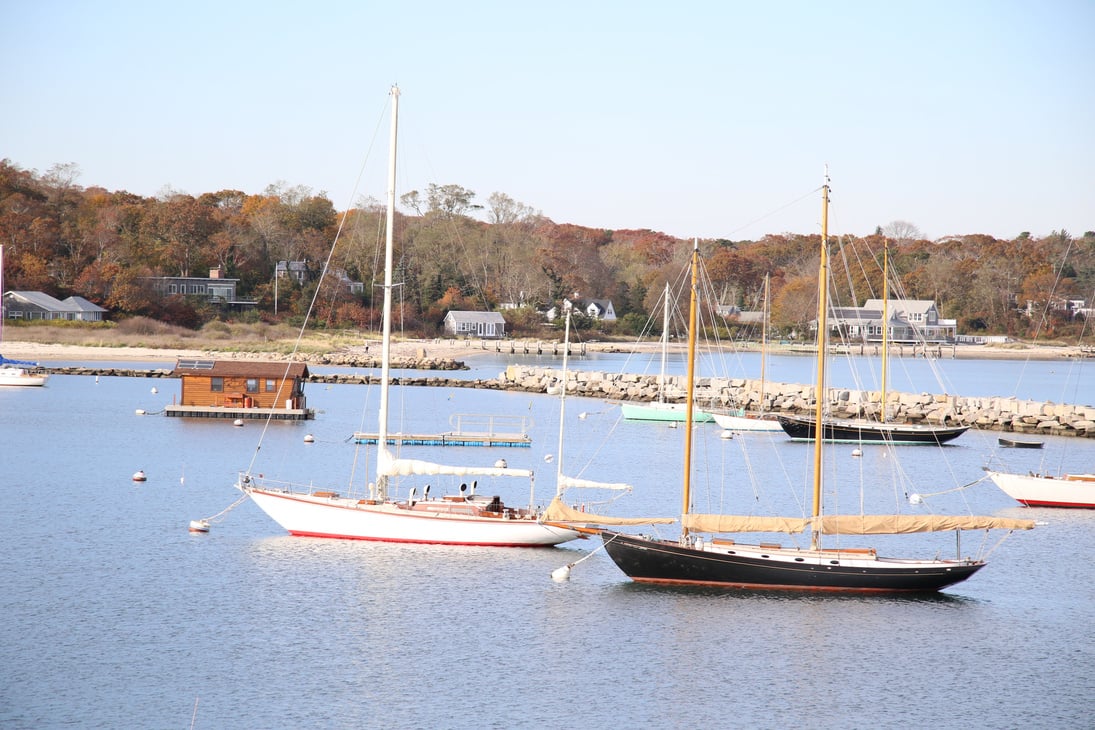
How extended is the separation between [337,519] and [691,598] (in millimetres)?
10768

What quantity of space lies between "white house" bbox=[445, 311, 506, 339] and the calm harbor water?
102718 millimetres

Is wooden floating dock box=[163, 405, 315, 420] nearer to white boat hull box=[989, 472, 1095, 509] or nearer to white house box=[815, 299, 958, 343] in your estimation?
white boat hull box=[989, 472, 1095, 509]

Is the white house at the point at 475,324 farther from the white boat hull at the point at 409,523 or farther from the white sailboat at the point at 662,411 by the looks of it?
the white boat hull at the point at 409,523

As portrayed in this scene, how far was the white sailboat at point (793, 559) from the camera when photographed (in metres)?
29.9

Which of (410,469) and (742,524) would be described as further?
(410,469)

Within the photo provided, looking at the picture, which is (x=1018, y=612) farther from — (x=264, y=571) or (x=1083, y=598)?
(x=264, y=571)

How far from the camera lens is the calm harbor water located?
22.7 meters

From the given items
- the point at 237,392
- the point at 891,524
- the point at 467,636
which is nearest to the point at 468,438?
the point at 237,392

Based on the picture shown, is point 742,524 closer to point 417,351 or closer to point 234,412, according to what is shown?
point 234,412

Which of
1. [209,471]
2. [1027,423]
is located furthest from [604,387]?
[209,471]

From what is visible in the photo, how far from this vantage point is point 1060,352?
→ 17050cm

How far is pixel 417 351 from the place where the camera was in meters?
121

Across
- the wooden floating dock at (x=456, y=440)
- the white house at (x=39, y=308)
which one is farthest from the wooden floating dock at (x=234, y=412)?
the white house at (x=39, y=308)

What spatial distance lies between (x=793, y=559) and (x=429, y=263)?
123 metres
